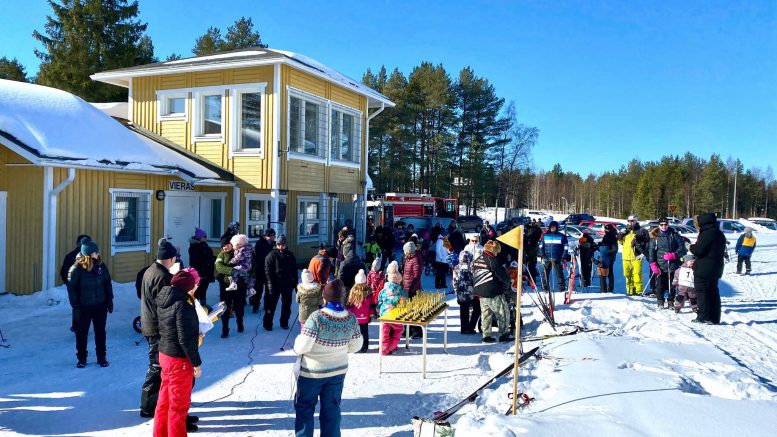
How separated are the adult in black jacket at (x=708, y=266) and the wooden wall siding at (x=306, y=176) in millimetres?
9830

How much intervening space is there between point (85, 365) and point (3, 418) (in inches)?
62.1

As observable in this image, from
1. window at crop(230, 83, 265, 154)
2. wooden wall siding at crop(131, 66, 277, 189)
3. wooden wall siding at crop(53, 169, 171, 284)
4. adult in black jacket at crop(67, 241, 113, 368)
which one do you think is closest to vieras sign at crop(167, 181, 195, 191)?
wooden wall siding at crop(53, 169, 171, 284)

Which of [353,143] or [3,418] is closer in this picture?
[3,418]

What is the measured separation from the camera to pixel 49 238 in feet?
33.9

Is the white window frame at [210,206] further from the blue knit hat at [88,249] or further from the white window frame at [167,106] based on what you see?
the blue knit hat at [88,249]

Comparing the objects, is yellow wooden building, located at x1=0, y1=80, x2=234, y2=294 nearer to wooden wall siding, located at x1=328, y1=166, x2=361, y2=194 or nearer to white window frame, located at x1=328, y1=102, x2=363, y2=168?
wooden wall siding, located at x1=328, y1=166, x2=361, y2=194

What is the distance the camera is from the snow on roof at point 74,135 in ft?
33.9

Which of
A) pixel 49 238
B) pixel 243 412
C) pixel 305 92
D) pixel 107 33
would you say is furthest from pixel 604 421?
pixel 107 33

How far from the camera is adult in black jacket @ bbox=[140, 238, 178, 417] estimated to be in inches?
189

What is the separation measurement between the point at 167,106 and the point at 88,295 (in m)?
10.6

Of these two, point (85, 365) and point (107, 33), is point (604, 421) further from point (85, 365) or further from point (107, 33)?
point (107, 33)

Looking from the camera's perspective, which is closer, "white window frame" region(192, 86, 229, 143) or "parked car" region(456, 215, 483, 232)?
"white window frame" region(192, 86, 229, 143)

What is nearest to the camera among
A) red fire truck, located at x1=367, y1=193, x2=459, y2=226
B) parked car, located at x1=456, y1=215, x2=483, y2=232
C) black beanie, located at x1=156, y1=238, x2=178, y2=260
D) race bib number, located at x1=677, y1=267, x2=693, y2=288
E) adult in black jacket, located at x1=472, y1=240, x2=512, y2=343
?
black beanie, located at x1=156, y1=238, x2=178, y2=260

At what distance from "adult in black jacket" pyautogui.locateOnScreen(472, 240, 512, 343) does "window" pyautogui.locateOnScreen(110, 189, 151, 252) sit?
845 centimetres
